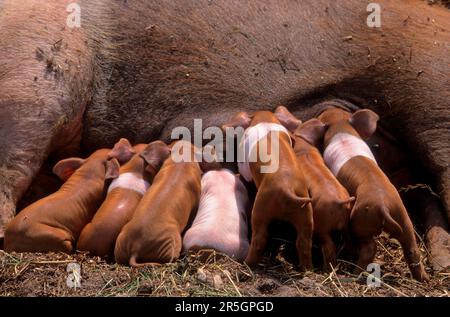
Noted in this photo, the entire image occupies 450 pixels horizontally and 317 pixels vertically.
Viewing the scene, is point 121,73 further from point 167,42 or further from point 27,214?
point 27,214

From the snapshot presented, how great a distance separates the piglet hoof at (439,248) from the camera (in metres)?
4.73

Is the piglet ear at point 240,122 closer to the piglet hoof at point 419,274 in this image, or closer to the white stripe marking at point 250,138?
the white stripe marking at point 250,138

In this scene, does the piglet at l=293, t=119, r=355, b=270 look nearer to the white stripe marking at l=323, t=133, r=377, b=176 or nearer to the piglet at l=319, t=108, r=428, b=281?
the piglet at l=319, t=108, r=428, b=281

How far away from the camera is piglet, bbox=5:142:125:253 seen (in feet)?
14.6

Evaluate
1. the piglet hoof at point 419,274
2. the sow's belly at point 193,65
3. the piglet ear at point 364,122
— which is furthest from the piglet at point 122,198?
the piglet hoof at point 419,274

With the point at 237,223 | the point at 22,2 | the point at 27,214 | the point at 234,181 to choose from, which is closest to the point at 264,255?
the point at 237,223

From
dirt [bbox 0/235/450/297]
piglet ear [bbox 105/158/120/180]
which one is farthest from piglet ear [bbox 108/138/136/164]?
dirt [bbox 0/235/450/297]

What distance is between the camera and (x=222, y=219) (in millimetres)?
4453

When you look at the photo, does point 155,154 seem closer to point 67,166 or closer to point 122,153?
point 122,153

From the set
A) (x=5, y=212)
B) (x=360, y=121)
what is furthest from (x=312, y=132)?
(x=5, y=212)

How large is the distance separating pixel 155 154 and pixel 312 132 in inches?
38.7

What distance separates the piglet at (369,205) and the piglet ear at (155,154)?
3.34ft
